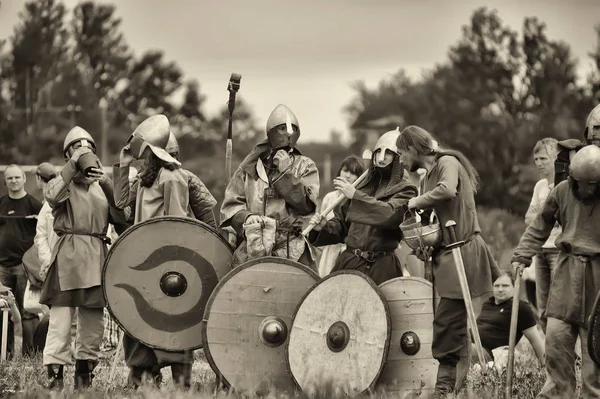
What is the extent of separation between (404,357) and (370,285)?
2.06 feet

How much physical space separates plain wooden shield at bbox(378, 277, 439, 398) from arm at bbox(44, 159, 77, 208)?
232 centimetres

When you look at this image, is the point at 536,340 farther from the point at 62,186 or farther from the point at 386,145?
the point at 62,186

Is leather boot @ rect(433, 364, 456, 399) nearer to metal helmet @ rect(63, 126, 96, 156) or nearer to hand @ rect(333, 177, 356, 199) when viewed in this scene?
hand @ rect(333, 177, 356, 199)

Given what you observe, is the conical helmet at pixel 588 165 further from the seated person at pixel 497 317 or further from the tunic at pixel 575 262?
the seated person at pixel 497 317

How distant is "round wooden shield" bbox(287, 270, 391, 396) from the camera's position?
7.77 m

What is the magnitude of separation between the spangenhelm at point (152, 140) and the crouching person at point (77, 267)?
295 mm

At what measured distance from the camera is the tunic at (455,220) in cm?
802

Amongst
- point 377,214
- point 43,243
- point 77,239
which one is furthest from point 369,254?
point 43,243

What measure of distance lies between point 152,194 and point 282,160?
955 mm

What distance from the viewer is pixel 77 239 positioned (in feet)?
29.9

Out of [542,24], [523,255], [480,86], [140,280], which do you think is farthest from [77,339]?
[480,86]

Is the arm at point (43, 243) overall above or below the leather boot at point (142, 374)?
above

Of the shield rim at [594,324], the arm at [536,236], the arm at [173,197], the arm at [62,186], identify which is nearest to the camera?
the shield rim at [594,324]

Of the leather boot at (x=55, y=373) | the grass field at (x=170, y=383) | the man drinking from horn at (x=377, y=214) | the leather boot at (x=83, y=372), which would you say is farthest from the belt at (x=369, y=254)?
the leather boot at (x=55, y=373)
